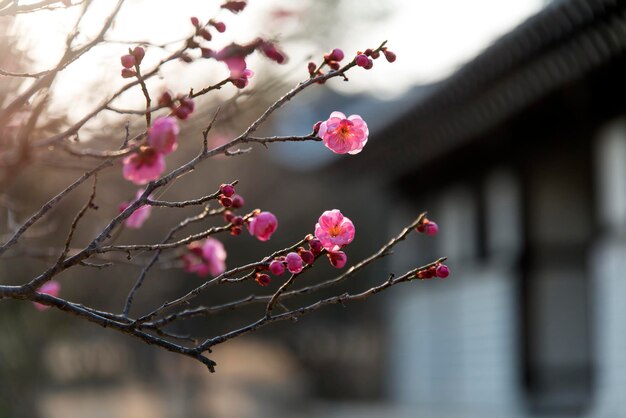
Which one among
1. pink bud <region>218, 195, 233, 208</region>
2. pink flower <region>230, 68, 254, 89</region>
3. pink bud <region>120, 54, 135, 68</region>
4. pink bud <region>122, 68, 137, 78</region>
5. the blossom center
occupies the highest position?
pink flower <region>230, 68, 254, 89</region>

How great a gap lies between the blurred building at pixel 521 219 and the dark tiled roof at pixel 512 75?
1cm

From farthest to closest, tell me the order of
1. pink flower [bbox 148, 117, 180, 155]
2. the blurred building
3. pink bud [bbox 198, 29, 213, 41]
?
the blurred building < pink bud [bbox 198, 29, 213, 41] < pink flower [bbox 148, 117, 180, 155]

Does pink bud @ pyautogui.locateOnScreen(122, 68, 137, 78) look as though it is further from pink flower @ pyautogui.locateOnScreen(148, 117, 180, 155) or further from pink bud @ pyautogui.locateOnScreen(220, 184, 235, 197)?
pink bud @ pyautogui.locateOnScreen(220, 184, 235, 197)

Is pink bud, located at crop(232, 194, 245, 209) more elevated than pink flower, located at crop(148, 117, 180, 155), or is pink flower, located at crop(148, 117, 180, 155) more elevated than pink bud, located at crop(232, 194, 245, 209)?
pink flower, located at crop(148, 117, 180, 155)

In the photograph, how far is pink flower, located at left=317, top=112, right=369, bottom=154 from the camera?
1.96 metres

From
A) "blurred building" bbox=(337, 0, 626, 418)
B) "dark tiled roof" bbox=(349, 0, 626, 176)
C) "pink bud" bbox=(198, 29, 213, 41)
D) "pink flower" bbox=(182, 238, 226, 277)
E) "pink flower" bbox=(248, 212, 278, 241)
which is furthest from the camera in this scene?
"blurred building" bbox=(337, 0, 626, 418)

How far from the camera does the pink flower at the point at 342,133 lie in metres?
1.96

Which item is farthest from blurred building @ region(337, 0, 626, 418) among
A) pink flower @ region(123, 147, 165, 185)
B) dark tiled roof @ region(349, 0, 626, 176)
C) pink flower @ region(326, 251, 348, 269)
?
pink flower @ region(123, 147, 165, 185)

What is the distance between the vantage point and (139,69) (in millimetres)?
1793

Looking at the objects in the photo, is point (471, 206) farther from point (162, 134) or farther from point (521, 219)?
point (162, 134)

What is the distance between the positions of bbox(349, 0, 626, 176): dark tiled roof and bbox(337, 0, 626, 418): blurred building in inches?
0.5

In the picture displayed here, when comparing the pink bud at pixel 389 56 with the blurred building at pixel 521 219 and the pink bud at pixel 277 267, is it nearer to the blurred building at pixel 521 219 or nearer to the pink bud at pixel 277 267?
the pink bud at pixel 277 267

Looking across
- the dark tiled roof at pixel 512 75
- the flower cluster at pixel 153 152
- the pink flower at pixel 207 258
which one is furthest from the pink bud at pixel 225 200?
the dark tiled roof at pixel 512 75

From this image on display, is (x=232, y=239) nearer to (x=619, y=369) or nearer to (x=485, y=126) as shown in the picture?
(x=485, y=126)
